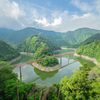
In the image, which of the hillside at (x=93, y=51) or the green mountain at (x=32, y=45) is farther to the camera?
the green mountain at (x=32, y=45)

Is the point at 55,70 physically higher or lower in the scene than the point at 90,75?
lower

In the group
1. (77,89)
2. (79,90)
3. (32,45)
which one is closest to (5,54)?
(32,45)

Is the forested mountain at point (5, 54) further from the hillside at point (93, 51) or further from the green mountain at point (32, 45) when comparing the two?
the hillside at point (93, 51)

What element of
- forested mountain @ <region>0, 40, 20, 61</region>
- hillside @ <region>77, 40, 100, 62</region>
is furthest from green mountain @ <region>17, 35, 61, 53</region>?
hillside @ <region>77, 40, 100, 62</region>

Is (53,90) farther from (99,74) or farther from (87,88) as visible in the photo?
(99,74)

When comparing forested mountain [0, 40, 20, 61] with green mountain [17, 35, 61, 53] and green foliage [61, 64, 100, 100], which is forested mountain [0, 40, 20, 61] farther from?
green foliage [61, 64, 100, 100]

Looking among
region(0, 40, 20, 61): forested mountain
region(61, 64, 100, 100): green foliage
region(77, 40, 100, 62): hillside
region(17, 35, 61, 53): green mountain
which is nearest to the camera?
region(61, 64, 100, 100): green foliage

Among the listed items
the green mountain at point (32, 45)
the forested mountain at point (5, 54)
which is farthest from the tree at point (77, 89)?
the green mountain at point (32, 45)

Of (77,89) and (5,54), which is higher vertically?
(77,89)

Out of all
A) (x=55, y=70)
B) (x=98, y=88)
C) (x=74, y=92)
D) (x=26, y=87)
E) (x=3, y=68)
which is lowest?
(x=55, y=70)

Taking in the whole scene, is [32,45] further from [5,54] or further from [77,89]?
[77,89]

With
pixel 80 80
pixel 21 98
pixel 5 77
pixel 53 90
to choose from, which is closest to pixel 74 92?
pixel 80 80
